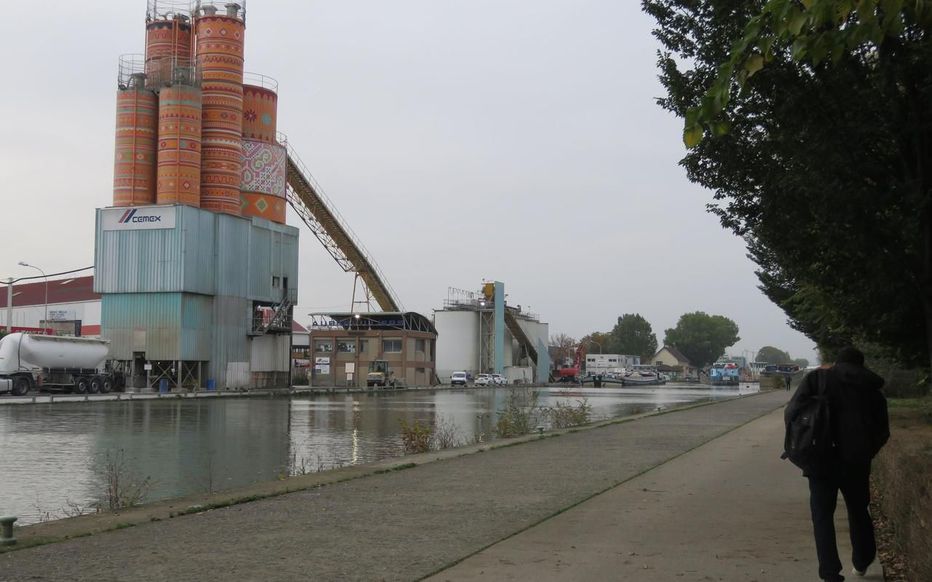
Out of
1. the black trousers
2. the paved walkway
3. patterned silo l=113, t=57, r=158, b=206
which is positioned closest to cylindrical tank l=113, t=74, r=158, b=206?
patterned silo l=113, t=57, r=158, b=206

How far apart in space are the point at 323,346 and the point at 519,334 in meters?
32.3

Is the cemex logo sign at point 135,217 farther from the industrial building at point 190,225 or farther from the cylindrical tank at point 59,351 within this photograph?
the cylindrical tank at point 59,351

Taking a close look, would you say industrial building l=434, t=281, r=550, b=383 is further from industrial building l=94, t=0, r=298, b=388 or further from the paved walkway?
the paved walkway

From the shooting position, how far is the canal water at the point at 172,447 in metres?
14.2

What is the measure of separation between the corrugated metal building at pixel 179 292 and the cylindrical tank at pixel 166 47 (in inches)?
417

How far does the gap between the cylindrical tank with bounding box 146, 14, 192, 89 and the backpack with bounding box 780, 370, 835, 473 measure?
6514 cm

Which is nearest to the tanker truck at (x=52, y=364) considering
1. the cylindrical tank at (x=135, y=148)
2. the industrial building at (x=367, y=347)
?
the cylindrical tank at (x=135, y=148)

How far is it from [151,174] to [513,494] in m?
58.7

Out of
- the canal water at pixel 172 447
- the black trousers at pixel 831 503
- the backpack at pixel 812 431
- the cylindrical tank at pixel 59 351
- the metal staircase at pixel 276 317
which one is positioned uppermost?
the metal staircase at pixel 276 317

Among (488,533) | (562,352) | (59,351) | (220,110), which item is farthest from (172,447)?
(562,352)

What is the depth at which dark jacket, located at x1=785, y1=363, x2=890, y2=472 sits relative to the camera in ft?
21.7

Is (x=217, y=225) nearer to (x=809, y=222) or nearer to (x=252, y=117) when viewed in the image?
(x=252, y=117)

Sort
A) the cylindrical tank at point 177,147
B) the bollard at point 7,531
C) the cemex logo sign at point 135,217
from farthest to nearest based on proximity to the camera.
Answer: the cylindrical tank at point 177,147 → the cemex logo sign at point 135,217 → the bollard at point 7,531

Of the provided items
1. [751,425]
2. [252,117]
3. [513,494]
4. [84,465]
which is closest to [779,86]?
[513,494]
